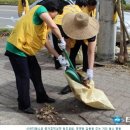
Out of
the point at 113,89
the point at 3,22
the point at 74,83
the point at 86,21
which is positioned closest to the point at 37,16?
the point at 86,21

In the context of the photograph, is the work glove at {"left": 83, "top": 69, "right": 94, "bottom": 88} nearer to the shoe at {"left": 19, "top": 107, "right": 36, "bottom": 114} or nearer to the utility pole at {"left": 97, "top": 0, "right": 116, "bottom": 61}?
the shoe at {"left": 19, "top": 107, "right": 36, "bottom": 114}

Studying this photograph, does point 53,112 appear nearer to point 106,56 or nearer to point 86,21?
point 86,21

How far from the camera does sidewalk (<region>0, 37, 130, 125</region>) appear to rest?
4922 millimetres

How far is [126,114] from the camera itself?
5.09 meters

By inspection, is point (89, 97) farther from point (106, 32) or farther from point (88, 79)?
point (106, 32)

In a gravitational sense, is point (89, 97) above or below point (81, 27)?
below

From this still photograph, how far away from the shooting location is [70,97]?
18.8 ft

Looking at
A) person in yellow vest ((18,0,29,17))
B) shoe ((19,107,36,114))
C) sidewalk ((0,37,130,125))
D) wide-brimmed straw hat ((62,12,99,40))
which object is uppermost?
wide-brimmed straw hat ((62,12,99,40))

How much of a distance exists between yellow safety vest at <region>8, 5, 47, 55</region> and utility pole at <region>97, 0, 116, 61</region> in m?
3.04

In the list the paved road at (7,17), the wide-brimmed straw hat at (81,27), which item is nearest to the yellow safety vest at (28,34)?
the wide-brimmed straw hat at (81,27)

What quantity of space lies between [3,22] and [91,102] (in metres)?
11.3

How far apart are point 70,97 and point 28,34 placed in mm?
1321

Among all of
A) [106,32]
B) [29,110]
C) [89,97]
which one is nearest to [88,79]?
[89,97]

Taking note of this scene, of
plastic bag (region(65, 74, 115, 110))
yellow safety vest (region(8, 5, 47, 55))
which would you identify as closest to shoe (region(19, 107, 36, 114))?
plastic bag (region(65, 74, 115, 110))
